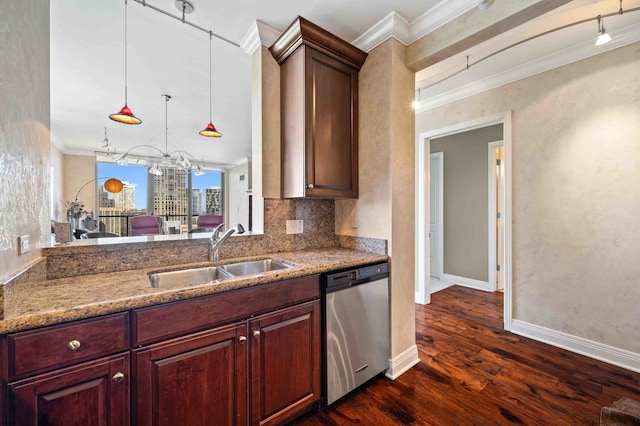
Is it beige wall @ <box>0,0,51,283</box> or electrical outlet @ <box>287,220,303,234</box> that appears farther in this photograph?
electrical outlet @ <box>287,220,303,234</box>

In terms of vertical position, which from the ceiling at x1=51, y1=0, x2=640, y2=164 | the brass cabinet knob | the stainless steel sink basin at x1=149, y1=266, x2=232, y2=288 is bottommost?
the brass cabinet knob

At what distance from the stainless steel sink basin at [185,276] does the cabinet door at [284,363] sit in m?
0.42

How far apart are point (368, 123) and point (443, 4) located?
88 cm

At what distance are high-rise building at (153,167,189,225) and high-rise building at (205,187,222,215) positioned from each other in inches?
27.9

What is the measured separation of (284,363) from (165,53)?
2756 mm

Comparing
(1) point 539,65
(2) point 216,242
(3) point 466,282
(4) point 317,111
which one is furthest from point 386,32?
(3) point 466,282

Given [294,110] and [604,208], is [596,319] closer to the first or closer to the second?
[604,208]

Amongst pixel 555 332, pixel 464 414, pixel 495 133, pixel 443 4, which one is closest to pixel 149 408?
pixel 464 414

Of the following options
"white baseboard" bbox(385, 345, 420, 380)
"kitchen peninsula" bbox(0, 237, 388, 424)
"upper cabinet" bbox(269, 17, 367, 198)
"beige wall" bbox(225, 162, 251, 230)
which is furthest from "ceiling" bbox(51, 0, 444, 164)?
"beige wall" bbox(225, 162, 251, 230)

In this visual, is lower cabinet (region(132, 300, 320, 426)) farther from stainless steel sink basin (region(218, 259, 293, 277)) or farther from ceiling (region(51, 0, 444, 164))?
ceiling (region(51, 0, 444, 164))

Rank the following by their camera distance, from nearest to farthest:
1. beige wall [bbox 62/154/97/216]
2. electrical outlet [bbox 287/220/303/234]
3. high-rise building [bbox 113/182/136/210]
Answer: electrical outlet [bbox 287/220/303/234] → beige wall [bbox 62/154/97/216] → high-rise building [bbox 113/182/136/210]

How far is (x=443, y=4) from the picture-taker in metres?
1.85

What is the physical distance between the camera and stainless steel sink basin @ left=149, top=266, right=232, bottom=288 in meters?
1.59

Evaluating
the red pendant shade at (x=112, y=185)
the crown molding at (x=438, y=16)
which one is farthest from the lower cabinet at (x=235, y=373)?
the red pendant shade at (x=112, y=185)
